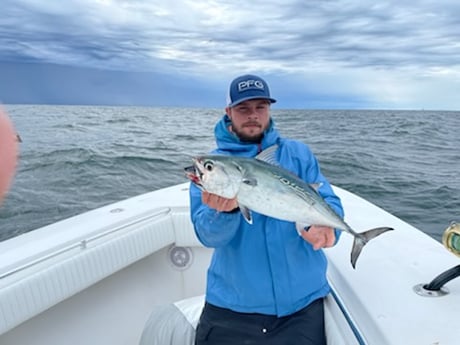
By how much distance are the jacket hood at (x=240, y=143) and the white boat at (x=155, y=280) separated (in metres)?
0.84

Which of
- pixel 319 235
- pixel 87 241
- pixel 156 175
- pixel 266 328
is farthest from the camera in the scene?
pixel 156 175

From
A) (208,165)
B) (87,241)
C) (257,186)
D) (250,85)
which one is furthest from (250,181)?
(87,241)

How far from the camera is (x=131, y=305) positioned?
3270 millimetres

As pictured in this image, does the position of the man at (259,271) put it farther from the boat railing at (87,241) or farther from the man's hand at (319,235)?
the boat railing at (87,241)

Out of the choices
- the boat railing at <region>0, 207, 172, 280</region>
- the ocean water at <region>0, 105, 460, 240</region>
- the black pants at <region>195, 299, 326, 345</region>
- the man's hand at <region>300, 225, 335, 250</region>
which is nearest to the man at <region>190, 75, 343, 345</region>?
the black pants at <region>195, 299, 326, 345</region>

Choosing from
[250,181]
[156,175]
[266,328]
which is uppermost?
[250,181]

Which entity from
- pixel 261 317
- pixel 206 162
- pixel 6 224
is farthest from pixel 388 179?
pixel 206 162

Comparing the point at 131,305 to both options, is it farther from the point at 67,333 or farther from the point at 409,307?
the point at 409,307

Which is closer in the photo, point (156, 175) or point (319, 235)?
point (319, 235)

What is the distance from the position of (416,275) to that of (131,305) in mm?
2023

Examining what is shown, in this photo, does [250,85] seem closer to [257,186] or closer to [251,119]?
[251,119]

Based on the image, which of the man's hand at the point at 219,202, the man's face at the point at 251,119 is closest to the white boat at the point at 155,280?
the man's hand at the point at 219,202

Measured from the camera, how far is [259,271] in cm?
228

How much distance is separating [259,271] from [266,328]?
11.3 inches
